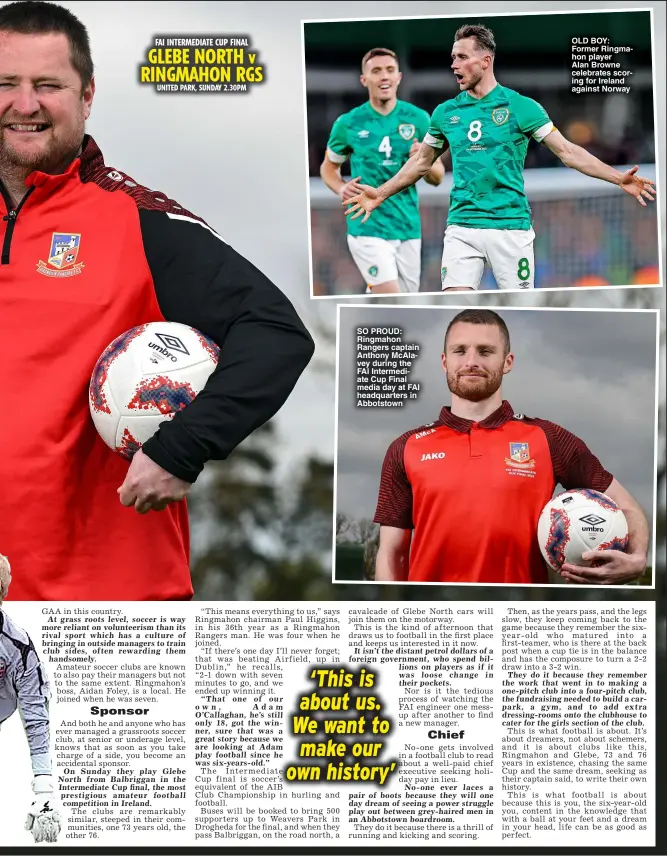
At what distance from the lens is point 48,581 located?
20.0 feet

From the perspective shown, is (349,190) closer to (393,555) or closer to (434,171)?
(434,171)

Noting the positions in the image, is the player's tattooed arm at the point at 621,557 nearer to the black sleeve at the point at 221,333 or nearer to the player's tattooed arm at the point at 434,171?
the player's tattooed arm at the point at 434,171

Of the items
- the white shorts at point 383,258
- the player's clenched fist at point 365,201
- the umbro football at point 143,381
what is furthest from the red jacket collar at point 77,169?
the white shorts at point 383,258

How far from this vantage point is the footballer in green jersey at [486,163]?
323 inches

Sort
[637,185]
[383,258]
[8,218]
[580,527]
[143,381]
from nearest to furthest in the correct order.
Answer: [143,381]
[8,218]
[580,527]
[637,185]
[383,258]

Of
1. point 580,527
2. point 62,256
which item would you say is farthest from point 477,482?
point 62,256

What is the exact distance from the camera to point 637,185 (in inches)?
312

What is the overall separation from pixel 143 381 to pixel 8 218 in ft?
3.97

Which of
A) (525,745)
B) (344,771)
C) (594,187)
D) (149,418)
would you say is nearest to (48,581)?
(149,418)

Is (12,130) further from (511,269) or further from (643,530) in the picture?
(643,530)

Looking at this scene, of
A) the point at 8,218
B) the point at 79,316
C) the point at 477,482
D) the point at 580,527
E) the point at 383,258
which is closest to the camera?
the point at 79,316

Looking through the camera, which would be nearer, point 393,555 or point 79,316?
point 79,316

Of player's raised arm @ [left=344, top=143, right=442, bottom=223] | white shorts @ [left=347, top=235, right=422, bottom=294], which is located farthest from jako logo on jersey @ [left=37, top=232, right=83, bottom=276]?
white shorts @ [left=347, top=235, right=422, bottom=294]

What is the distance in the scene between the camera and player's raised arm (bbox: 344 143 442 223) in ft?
27.4
